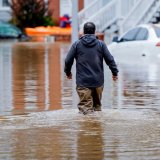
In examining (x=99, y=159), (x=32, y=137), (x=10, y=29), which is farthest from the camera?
(x=10, y=29)

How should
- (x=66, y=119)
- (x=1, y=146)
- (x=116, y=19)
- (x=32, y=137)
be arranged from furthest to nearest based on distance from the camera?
(x=116, y=19) → (x=66, y=119) → (x=32, y=137) → (x=1, y=146)

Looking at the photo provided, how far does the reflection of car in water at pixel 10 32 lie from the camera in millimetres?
51753

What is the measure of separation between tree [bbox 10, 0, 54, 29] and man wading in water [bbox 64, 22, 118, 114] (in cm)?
4164

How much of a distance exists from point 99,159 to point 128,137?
1471 millimetres

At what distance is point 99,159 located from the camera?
8.90 m

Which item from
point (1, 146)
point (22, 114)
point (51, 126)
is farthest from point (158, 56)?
point (1, 146)

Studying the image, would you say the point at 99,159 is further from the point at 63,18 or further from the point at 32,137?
the point at 63,18

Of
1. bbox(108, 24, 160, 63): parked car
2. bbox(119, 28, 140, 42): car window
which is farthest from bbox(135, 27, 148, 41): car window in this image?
bbox(119, 28, 140, 42): car window

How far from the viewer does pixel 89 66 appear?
12.5 meters

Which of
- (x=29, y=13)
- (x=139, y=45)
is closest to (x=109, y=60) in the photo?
(x=139, y=45)

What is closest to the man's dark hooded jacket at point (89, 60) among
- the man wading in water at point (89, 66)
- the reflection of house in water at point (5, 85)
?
the man wading in water at point (89, 66)

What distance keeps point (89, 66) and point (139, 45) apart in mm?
13035

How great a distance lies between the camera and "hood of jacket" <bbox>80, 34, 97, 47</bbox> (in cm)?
1248

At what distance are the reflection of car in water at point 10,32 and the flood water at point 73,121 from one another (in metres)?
31.2
